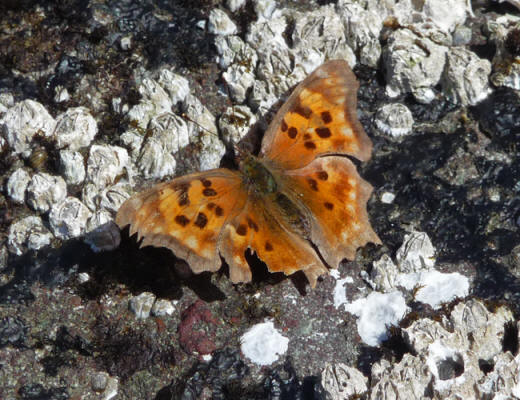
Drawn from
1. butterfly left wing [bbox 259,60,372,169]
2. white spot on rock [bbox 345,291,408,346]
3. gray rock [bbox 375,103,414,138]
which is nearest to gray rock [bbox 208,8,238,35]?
butterfly left wing [bbox 259,60,372,169]

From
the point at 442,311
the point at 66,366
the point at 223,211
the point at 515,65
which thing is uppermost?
the point at 515,65

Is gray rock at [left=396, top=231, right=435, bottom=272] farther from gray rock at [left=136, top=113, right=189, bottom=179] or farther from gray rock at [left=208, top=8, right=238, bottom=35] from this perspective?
gray rock at [left=208, top=8, right=238, bottom=35]

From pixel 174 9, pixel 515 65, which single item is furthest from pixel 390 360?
pixel 174 9

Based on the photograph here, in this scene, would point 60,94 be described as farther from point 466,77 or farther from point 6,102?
point 466,77

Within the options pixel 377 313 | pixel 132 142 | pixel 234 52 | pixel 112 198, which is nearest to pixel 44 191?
pixel 112 198

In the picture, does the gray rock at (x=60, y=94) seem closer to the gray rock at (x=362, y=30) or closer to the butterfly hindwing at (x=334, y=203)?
the butterfly hindwing at (x=334, y=203)

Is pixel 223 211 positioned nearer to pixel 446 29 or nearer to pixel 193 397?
pixel 193 397

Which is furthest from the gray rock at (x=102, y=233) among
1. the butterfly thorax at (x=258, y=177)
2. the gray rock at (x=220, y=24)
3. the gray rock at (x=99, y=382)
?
the gray rock at (x=220, y=24)
